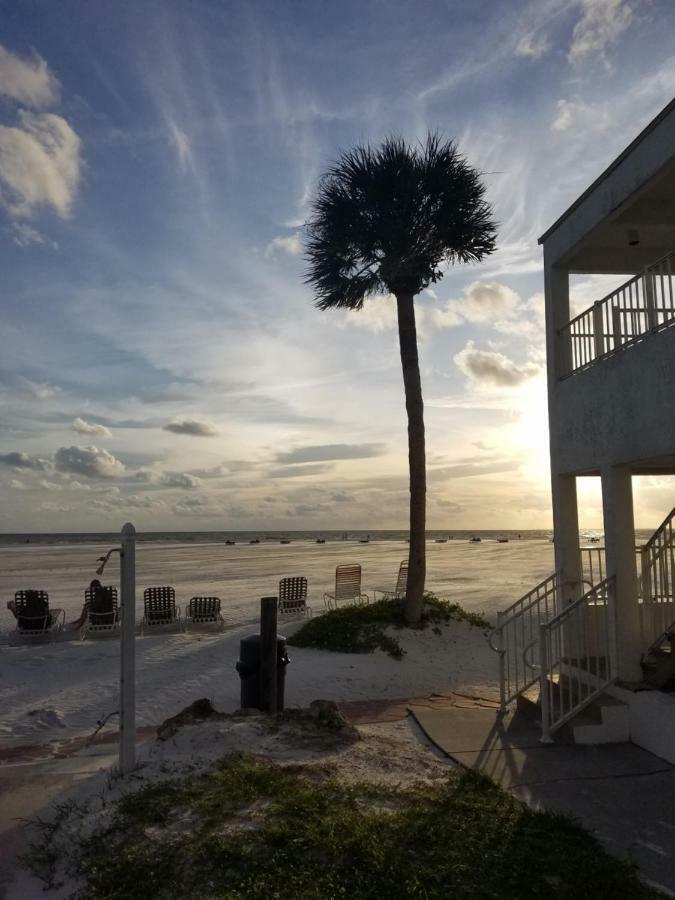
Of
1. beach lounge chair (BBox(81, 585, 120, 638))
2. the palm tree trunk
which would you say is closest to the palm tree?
the palm tree trunk

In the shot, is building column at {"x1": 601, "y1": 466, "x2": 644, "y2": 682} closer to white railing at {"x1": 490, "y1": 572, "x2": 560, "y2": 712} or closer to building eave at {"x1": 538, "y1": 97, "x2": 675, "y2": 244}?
white railing at {"x1": 490, "y1": 572, "x2": 560, "y2": 712}

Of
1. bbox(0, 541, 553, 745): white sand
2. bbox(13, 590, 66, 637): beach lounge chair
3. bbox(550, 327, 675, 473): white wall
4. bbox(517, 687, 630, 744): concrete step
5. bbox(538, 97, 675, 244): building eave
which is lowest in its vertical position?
bbox(0, 541, 553, 745): white sand

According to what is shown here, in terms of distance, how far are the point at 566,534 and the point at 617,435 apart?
6.57 ft

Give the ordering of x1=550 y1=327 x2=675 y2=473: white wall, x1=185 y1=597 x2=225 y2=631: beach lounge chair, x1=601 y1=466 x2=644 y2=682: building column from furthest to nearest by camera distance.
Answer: x1=185 y1=597 x2=225 y2=631: beach lounge chair
x1=601 y1=466 x2=644 y2=682: building column
x1=550 y1=327 x2=675 y2=473: white wall

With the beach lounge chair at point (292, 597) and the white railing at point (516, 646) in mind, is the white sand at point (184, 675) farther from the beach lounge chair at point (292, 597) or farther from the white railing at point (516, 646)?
the beach lounge chair at point (292, 597)

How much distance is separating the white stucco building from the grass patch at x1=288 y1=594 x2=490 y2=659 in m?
3.86

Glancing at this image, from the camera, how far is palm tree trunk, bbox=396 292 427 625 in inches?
551

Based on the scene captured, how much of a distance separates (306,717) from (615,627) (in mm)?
3464

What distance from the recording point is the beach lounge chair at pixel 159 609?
14977 mm

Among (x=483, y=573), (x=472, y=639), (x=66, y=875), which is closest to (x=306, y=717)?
(x=66, y=875)

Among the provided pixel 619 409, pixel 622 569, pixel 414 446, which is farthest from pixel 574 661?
pixel 414 446

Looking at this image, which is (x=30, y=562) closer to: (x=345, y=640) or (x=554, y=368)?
(x=345, y=640)

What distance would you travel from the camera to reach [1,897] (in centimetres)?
436

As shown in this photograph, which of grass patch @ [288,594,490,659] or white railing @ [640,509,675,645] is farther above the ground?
white railing @ [640,509,675,645]
